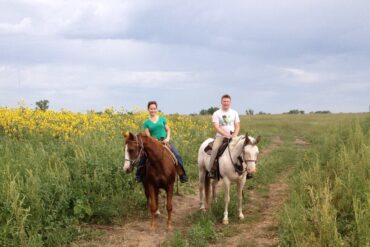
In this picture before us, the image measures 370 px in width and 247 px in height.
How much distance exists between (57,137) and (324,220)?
955cm

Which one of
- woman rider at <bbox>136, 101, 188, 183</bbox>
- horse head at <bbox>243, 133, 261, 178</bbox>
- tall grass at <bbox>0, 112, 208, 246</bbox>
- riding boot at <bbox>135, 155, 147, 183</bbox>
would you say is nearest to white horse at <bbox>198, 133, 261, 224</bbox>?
horse head at <bbox>243, 133, 261, 178</bbox>

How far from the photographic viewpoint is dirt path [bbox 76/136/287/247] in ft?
25.8

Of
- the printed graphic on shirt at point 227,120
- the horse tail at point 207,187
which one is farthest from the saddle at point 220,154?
the horse tail at point 207,187

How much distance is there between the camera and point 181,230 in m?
8.67

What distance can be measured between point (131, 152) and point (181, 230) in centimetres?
210

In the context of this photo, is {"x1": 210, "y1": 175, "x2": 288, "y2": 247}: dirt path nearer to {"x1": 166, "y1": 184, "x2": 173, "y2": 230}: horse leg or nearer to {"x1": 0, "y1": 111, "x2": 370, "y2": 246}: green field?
{"x1": 0, "y1": 111, "x2": 370, "y2": 246}: green field

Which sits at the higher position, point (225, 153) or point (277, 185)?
point (225, 153)

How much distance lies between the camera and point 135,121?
1773cm

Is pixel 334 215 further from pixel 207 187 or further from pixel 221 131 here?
pixel 207 187

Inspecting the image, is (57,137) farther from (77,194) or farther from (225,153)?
(225,153)

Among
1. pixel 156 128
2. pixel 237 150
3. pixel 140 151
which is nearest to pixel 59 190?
pixel 140 151

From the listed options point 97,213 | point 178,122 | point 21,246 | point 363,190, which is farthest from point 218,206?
point 178,122

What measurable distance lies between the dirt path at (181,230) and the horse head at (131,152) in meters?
1.46

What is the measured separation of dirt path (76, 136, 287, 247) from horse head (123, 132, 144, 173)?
1.46 m
